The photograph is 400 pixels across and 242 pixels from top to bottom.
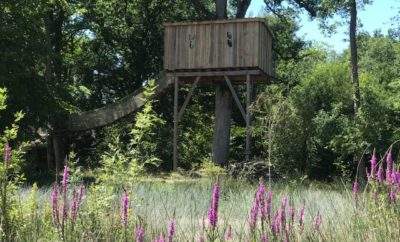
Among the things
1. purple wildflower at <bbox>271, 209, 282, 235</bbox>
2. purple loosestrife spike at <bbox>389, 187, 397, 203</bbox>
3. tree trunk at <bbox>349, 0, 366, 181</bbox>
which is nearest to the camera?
purple wildflower at <bbox>271, 209, 282, 235</bbox>

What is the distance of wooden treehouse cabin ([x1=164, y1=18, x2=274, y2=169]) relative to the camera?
21688 millimetres

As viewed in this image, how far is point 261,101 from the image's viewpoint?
21.8 metres

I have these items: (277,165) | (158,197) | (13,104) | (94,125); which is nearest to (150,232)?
(158,197)

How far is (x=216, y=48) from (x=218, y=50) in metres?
0.10

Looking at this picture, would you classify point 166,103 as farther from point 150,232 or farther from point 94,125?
point 150,232


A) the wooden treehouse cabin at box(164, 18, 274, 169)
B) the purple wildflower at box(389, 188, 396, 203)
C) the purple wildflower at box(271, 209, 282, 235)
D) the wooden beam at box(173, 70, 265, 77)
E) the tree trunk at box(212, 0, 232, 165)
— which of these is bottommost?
the purple wildflower at box(271, 209, 282, 235)

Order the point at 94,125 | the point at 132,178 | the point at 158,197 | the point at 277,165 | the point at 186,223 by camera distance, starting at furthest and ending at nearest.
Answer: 1. the point at 94,125
2. the point at 277,165
3. the point at 158,197
4. the point at 186,223
5. the point at 132,178

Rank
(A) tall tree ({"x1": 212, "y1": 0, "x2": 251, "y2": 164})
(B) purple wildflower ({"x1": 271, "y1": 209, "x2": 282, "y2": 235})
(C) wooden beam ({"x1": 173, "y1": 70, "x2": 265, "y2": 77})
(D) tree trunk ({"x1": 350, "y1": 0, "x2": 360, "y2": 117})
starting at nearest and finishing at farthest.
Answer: (B) purple wildflower ({"x1": 271, "y1": 209, "x2": 282, "y2": 235}), (D) tree trunk ({"x1": 350, "y1": 0, "x2": 360, "y2": 117}), (C) wooden beam ({"x1": 173, "y1": 70, "x2": 265, "y2": 77}), (A) tall tree ({"x1": 212, "y1": 0, "x2": 251, "y2": 164})

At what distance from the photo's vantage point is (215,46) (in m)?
22.0

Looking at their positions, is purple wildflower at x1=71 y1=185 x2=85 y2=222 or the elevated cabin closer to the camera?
purple wildflower at x1=71 y1=185 x2=85 y2=222

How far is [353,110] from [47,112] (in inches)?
412

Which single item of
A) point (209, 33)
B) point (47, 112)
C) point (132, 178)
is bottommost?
point (132, 178)

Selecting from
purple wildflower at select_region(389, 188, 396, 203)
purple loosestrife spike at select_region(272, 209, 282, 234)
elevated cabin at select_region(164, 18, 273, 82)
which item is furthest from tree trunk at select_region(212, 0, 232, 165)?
purple loosestrife spike at select_region(272, 209, 282, 234)

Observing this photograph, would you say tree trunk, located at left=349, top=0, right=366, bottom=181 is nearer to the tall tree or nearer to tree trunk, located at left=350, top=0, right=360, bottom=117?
tree trunk, located at left=350, top=0, right=360, bottom=117
